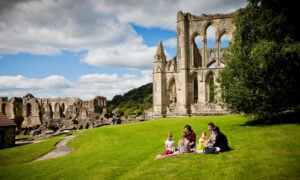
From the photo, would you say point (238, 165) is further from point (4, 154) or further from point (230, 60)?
point (4, 154)

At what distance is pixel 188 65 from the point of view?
152 ft

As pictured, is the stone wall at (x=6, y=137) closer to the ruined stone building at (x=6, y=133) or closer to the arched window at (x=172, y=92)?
the ruined stone building at (x=6, y=133)

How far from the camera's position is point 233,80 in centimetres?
2052

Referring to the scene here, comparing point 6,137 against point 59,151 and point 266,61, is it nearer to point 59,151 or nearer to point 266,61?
point 59,151

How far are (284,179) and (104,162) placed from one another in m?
8.19

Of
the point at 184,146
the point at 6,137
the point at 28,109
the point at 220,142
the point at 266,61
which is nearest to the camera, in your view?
the point at 220,142

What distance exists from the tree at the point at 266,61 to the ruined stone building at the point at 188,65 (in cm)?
2452

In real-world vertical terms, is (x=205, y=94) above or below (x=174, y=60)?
below

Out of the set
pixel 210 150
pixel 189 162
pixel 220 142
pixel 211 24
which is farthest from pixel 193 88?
pixel 189 162

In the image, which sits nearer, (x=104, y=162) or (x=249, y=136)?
(x=104, y=162)

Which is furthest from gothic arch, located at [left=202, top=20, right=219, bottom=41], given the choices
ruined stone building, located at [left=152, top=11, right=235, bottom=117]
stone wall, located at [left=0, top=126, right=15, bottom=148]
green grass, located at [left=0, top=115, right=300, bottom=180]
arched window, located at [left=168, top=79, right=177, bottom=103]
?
stone wall, located at [left=0, top=126, right=15, bottom=148]

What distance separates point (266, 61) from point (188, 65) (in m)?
29.6

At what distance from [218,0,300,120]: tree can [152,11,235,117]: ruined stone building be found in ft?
80.5

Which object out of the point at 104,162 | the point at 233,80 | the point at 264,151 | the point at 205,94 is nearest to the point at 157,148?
the point at 104,162
